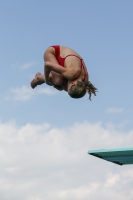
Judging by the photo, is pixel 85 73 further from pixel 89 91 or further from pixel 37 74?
pixel 37 74

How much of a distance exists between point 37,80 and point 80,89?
71.9 inches

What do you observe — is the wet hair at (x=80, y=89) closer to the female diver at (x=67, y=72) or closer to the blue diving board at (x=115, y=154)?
the female diver at (x=67, y=72)

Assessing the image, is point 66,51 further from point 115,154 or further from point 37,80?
point 115,154

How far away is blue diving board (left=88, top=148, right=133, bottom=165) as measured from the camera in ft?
43.0

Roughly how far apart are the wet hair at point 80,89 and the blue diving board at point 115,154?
7.28 feet

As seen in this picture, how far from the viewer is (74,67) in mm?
11328

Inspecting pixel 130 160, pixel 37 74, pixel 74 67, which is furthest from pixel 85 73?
pixel 130 160

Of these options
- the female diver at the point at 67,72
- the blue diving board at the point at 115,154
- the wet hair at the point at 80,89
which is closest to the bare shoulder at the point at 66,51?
the female diver at the point at 67,72

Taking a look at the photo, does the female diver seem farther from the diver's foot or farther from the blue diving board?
the blue diving board

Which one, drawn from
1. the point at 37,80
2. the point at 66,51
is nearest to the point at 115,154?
the point at 37,80

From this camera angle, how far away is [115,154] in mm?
13461

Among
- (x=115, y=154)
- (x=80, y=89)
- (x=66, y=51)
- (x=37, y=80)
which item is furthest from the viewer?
(x=115, y=154)

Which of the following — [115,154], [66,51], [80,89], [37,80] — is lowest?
[115,154]

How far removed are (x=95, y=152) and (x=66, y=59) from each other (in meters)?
2.95
